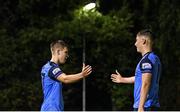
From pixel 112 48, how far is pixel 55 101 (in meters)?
14.4

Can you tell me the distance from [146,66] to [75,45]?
1483 cm

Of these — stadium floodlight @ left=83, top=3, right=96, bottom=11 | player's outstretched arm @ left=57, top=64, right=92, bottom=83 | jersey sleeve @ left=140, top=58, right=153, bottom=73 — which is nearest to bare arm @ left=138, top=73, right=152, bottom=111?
jersey sleeve @ left=140, top=58, right=153, bottom=73

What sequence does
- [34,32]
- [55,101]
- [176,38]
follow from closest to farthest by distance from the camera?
[55,101]
[176,38]
[34,32]

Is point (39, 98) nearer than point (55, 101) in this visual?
No

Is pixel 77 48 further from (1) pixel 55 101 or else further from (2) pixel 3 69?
(1) pixel 55 101

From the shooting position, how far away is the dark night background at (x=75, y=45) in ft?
70.3

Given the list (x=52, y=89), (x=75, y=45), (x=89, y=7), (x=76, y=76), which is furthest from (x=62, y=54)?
(x=75, y=45)

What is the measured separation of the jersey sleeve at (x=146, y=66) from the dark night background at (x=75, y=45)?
1351 cm

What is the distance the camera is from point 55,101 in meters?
7.98

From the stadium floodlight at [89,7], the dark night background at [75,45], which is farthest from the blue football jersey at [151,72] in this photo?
the stadium floodlight at [89,7]

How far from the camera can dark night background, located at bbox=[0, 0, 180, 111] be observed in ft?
70.3

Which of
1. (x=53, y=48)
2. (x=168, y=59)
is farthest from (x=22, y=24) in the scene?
(x=53, y=48)

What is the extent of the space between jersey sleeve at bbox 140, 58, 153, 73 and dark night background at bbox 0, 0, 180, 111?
1351cm

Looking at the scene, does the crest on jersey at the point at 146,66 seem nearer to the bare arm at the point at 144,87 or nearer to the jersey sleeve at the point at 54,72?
the bare arm at the point at 144,87
